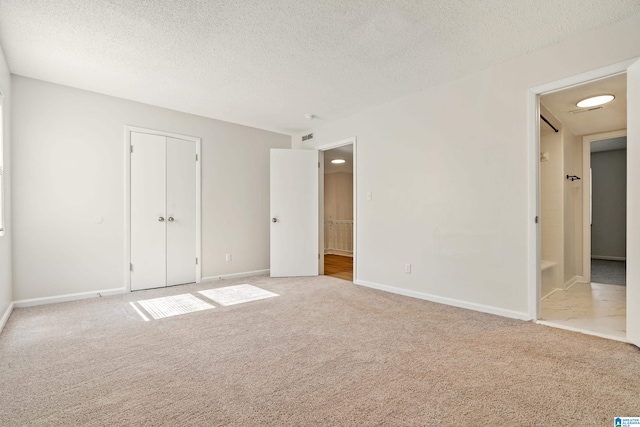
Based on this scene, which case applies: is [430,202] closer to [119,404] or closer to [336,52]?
[336,52]

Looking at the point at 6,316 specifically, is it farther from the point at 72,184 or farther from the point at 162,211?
the point at 162,211

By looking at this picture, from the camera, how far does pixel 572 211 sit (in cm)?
464

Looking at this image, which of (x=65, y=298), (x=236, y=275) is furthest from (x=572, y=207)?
(x=65, y=298)

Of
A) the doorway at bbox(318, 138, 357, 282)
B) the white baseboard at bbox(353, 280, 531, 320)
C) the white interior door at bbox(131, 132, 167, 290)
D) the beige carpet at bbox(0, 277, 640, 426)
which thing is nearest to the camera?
the beige carpet at bbox(0, 277, 640, 426)

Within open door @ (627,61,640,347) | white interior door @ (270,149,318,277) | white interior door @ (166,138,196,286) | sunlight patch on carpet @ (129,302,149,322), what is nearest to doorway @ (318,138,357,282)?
white interior door @ (270,149,318,277)

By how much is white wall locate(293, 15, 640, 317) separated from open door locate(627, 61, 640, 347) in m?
0.34

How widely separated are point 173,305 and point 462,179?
3.51m

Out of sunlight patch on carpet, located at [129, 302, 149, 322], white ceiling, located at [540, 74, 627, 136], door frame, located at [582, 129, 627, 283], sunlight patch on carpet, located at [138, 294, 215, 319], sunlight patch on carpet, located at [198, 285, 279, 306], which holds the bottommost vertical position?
sunlight patch on carpet, located at [198, 285, 279, 306]

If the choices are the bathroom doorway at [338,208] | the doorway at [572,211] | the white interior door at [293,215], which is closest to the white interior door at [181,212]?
the white interior door at [293,215]

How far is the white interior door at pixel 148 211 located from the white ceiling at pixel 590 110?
15.8 ft

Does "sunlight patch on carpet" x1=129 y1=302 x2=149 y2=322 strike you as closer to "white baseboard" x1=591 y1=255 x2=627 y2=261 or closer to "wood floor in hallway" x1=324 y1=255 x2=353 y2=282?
"wood floor in hallway" x1=324 y1=255 x2=353 y2=282

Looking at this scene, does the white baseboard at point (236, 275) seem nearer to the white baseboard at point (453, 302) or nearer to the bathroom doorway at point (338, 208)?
the white baseboard at point (453, 302)

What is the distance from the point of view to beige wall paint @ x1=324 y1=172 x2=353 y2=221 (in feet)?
29.3

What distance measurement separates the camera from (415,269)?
3.78 metres
